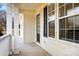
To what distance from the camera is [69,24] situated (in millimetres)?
3973

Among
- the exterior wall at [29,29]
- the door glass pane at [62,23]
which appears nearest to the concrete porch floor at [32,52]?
the door glass pane at [62,23]

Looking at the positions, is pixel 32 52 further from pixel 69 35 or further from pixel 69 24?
pixel 69 24

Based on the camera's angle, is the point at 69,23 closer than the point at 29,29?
Yes

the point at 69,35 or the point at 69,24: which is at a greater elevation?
the point at 69,24

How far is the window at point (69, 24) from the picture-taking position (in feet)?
11.5

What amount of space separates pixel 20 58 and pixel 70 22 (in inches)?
72.4

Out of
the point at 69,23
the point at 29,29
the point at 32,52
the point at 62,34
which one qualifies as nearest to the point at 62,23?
the point at 62,34

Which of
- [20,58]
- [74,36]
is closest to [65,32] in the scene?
[74,36]

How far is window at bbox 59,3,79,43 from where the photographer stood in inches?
139

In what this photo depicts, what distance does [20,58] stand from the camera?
2.60m

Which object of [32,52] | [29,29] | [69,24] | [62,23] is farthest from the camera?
[29,29]

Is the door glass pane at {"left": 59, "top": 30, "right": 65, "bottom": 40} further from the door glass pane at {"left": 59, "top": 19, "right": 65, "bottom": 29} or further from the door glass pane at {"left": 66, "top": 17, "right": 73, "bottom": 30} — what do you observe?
the door glass pane at {"left": 66, "top": 17, "right": 73, "bottom": 30}

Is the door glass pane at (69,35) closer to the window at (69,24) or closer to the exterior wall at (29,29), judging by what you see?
the window at (69,24)

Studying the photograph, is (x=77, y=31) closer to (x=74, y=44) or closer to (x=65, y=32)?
(x=74, y=44)
